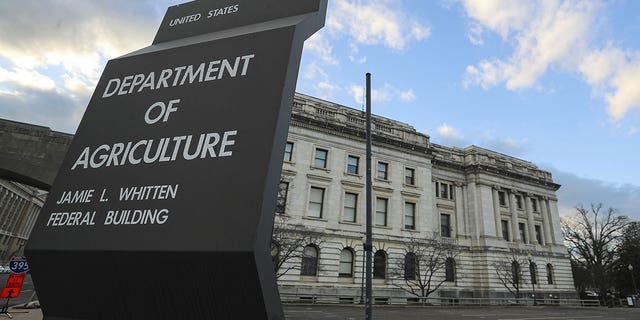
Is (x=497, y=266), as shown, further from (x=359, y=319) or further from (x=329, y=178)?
(x=359, y=319)

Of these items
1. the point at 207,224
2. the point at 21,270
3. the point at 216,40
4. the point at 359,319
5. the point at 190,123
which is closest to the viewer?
the point at 207,224

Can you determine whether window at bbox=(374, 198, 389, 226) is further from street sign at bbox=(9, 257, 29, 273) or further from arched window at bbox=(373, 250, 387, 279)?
street sign at bbox=(9, 257, 29, 273)

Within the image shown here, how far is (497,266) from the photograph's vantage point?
35.6 m

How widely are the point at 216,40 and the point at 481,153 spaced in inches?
1730

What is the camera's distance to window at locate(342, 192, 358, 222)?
102 feet

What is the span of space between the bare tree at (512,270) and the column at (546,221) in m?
6.76

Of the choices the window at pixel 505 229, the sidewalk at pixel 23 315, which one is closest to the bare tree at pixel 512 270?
the window at pixel 505 229

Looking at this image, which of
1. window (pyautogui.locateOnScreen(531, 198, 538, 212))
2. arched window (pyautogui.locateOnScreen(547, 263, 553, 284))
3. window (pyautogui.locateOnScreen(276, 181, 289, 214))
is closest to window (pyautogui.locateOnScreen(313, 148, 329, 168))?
window (pyautogui.locateOnScreen(276, 181, 289, 214))

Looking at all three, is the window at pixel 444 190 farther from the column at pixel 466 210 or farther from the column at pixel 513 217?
the column at pixel 513 217

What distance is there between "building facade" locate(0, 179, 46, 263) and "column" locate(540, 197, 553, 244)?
362 feet

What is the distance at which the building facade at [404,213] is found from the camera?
28812mm

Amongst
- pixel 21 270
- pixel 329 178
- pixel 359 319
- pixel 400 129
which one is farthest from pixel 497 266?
pixel 21 270

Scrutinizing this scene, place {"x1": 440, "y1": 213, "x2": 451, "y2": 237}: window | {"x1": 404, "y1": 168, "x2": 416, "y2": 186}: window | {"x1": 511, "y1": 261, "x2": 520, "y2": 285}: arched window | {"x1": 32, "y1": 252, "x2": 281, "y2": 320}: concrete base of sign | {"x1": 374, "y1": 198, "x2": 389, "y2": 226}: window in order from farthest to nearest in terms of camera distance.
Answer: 1. {"x1": 440, "y1": 213, "x2": 451, "y2": 237}: window
2. {"x1": 511, "y1": 261, "x2": 520, "y2": 285}: arched window
3. {"x1": 404, "y1": 168, "x2": 416, "y2": 186}: window
4. {"x1": 374, "y1": 198, "x2": 389, "y2": 226}: window
5. {"x1": 32, "y1": 252, "x2": 281, "y2": 320}: concrete base of sign

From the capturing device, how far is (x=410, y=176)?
35531mm
